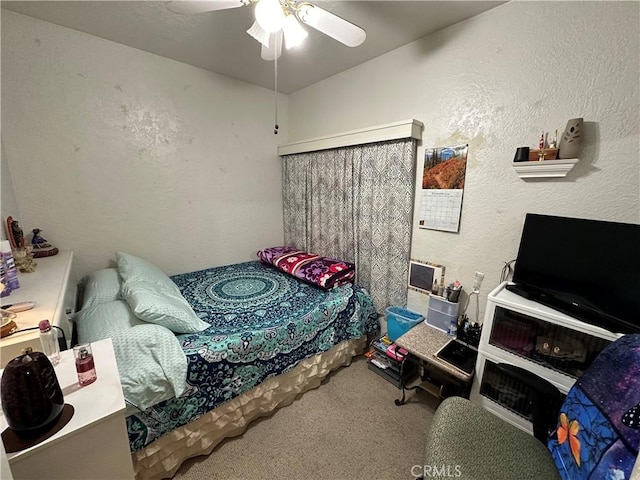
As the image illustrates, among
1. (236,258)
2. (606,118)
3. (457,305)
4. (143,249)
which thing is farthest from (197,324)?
(606,118)

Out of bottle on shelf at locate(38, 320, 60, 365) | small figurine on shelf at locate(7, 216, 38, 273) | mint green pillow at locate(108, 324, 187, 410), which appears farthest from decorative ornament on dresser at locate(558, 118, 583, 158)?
small figurine on shelf at locate(7, 216, 38, 273)

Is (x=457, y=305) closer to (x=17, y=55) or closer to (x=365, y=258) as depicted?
(x=365, y=258)

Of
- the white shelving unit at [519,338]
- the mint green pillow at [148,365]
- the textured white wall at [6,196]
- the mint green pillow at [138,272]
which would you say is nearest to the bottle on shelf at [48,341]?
the mint green pillow at [148,365]

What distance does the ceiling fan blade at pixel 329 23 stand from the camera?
4.05 ft

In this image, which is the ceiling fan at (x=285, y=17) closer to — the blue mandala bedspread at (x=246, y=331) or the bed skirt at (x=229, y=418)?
the blue mandala bedspread at (x=246, y=331)

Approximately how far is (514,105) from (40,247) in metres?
3.30

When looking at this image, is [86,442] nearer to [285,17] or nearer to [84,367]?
[84,367]

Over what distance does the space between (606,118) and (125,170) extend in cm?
322

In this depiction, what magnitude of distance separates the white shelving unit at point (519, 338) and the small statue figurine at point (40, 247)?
115 inches

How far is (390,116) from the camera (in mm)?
2201

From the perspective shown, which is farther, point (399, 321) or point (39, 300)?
point (399, 321)

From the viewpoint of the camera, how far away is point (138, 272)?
1.84 m

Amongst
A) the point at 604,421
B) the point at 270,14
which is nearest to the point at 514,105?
the point at 270,14

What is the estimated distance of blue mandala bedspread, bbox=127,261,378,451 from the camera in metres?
1.36
